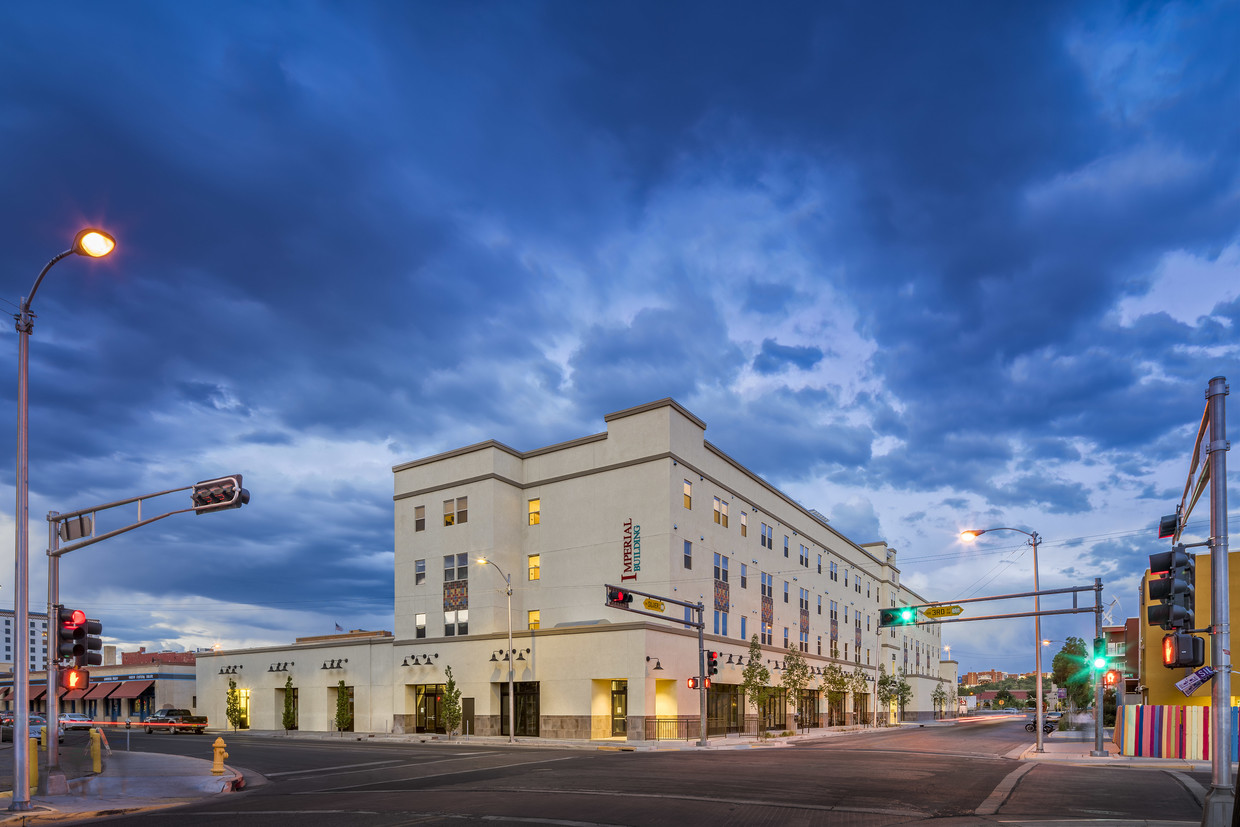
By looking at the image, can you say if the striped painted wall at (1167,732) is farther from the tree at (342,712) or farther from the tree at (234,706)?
the tree at (234,706)

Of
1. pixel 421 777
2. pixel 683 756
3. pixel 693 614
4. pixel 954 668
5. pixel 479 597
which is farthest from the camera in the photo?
pixel 954 668

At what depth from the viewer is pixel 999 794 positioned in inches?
791

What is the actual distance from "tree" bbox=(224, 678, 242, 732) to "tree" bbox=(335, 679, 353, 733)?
1153 cm

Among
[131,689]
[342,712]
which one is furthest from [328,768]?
[131,689]

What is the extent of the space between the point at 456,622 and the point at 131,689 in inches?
1932

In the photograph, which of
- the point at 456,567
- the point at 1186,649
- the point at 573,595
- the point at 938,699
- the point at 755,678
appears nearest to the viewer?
the point at 1186,649

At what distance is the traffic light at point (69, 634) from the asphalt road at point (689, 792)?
4336 millimetres

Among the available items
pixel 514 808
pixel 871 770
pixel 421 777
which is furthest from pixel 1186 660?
pixel 421 777

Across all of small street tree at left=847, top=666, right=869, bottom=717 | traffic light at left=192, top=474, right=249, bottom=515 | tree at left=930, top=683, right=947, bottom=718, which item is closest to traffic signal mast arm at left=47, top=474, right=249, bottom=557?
traffic light at left=192, top=474, right=249, bottom=515

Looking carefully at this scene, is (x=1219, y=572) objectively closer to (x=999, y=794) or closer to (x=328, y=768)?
(x=999, y=794)

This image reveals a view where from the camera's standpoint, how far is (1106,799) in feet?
62.0

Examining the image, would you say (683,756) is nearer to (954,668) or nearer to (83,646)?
(83,646)

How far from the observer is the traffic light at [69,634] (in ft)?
65.0

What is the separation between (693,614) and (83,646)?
34.5 metres
